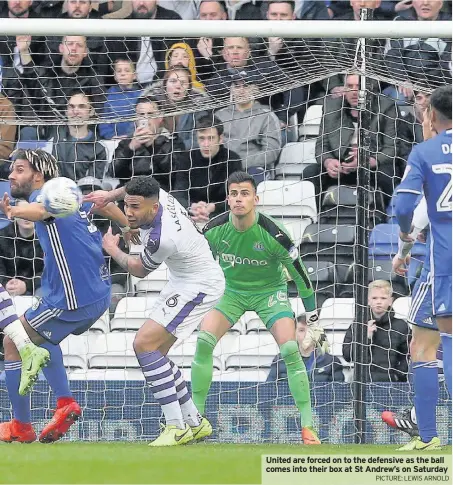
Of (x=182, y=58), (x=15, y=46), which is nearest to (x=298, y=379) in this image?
(x=182, y=58)

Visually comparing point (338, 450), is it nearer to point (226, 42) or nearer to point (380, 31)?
point (380, 31)

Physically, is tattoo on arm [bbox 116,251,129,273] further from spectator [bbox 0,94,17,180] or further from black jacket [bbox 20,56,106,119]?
black jacket [bbox 20,56,106,119]

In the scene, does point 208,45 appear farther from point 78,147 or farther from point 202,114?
point 78,147

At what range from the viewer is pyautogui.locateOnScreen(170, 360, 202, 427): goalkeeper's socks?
24.8 ft

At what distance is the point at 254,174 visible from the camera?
9055 mm

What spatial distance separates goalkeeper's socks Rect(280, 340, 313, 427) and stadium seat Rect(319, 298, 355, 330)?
26.6 inches

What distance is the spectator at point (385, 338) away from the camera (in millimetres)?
8281

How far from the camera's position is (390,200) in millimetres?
9000

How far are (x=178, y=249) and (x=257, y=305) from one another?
30.1 inches

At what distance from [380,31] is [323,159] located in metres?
2.10

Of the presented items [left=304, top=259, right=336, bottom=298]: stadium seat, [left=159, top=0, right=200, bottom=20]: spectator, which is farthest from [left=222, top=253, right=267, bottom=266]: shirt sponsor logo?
[left=159, top=0, right=200, bottom=20]: spectator

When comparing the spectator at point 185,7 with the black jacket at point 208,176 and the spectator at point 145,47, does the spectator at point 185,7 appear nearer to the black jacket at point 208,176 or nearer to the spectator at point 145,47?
the spectator at point 145,47

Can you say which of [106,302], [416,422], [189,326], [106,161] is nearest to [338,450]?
[416,422]

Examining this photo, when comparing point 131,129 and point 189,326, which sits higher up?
point 131,129
